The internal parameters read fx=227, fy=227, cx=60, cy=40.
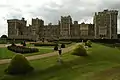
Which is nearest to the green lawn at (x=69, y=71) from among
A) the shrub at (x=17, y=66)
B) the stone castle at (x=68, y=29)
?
the shrub at (x=17, y=66)

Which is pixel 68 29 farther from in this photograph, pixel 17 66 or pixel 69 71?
pixel 17 66

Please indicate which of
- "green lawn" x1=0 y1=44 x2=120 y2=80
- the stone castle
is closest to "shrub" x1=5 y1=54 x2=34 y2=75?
"green lawn" x1=0 y1=44 x2=120 y2=80

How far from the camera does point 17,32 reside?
122m

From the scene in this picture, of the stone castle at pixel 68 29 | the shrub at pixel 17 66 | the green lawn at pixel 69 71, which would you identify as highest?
the stone castle at pixel 68 29

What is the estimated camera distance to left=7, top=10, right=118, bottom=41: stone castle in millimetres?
112875

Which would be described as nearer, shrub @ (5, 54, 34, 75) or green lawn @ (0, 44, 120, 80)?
green lawn @ (0, 44, 120, 80)

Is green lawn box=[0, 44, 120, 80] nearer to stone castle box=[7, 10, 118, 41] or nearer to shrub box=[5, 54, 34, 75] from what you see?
shrub box=[5, 54, 34, 75]

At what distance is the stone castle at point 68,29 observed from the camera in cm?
11288

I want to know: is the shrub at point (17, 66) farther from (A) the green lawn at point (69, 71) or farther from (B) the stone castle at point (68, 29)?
(B) the stone castle at point (68, 29)

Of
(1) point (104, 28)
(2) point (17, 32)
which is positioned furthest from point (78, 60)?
(2) point (17, 32)

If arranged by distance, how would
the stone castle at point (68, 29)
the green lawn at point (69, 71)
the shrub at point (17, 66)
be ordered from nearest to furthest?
1. the green lawn at point (69, 71)
2. the shrub at point (17, 66)
3. the stone castle at point (68, 29)

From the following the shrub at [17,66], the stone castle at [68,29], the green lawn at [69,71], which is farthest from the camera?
the stone castle at [68,29]

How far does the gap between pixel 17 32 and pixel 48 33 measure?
17.3 metres

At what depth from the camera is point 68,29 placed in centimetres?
11712
